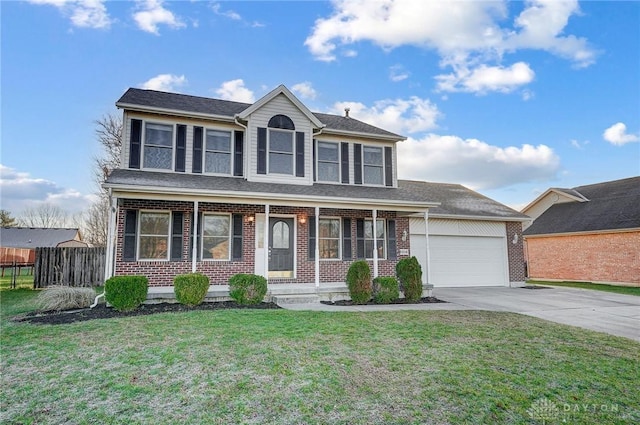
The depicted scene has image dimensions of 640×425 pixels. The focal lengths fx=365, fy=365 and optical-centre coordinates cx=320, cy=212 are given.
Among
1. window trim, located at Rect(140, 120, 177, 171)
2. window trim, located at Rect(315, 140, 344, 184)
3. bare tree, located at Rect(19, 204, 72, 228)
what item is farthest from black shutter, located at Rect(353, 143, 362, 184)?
bare tree, located at Rect(19, 204, 72, 228)

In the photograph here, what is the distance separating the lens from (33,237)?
2861cm

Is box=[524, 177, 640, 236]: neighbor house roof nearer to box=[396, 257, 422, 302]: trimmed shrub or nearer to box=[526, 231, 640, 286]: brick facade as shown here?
box=[526, 231, 640, 286]: brick facade

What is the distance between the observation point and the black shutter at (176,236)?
10469mm

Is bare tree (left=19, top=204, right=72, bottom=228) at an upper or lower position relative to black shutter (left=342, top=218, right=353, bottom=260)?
upper

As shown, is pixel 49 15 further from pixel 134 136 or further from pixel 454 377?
pixel 454 377

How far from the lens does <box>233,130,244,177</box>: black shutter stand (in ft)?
38.1

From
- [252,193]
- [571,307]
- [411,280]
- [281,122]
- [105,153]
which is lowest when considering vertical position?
[571,307]

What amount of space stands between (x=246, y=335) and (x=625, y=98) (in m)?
18.5

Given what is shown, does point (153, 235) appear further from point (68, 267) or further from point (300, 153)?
point (68, 267)

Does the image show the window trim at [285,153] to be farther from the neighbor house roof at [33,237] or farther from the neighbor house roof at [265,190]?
the neighbor house roof at [33,237]

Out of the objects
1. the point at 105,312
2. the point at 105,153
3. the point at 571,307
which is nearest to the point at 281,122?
the point at 105,312

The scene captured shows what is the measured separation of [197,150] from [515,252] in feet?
43.0

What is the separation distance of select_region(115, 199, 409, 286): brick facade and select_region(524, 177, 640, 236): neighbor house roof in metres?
11.0

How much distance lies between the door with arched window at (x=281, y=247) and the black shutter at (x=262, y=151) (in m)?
1.61
